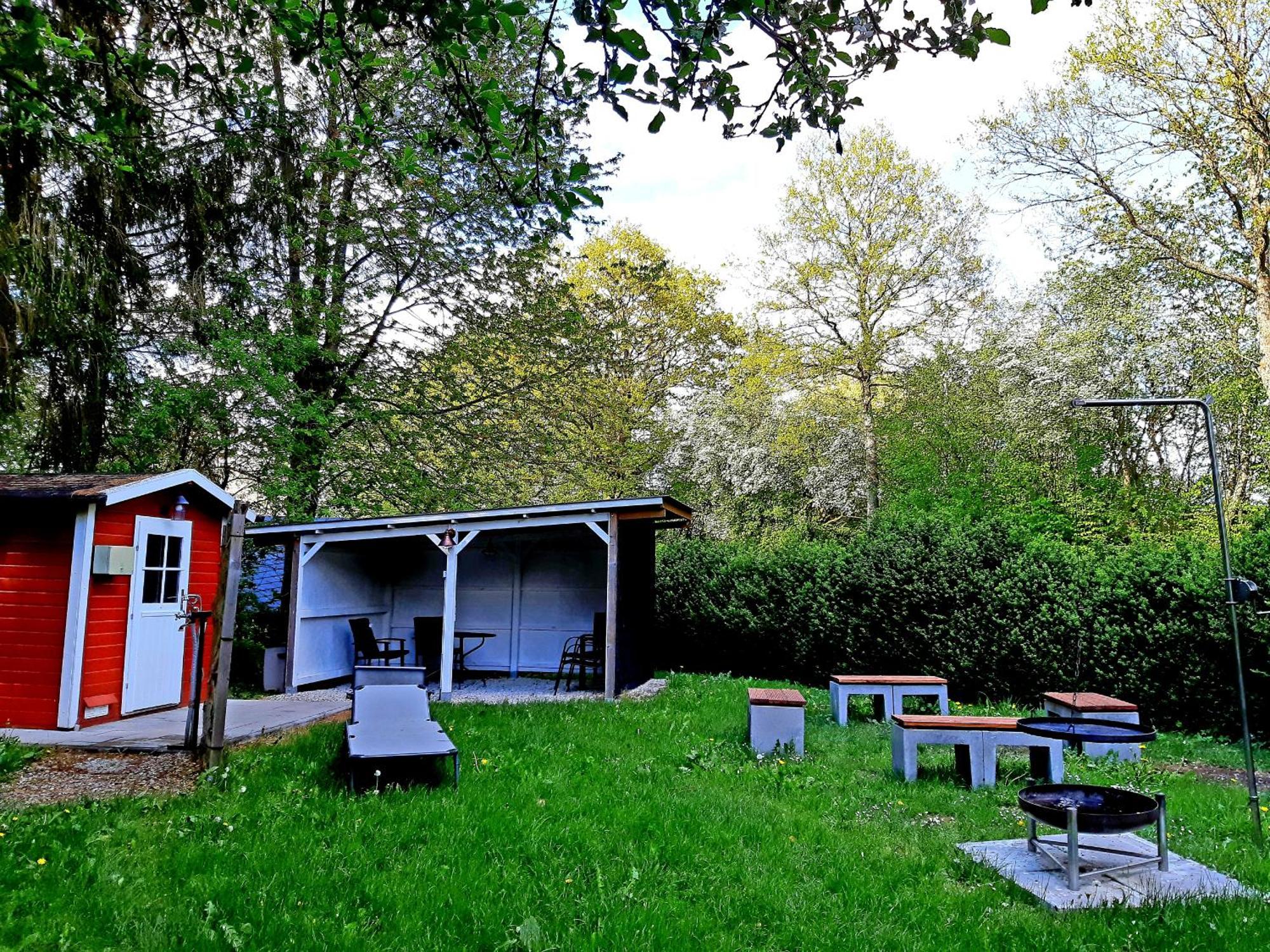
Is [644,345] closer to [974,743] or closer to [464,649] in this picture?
[464,649]

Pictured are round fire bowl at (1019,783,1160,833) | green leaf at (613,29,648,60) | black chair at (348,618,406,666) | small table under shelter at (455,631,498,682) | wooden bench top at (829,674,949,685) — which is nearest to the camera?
green leaf at (613,29,648,60)

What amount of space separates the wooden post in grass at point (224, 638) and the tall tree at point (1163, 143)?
44.9 feet

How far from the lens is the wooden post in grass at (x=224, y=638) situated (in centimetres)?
592

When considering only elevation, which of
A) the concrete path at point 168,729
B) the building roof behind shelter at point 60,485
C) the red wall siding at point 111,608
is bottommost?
the concrete path at point 168,729

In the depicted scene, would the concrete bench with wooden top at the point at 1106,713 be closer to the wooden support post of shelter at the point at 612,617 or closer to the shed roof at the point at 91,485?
the wooden support post of shelter at the point at 612,617

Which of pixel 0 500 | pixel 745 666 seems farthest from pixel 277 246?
pixel 745 666

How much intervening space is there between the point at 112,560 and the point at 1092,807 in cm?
779

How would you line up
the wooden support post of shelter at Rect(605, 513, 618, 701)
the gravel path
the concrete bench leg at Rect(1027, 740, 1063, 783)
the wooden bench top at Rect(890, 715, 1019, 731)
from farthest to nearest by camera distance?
the wooden support post of shelter at Rect(605, 513, 618, 701)
the concrete bench leg at Rect(1027, 740, 1063, 783)
the wooden bench top at Rect(890, 715, 1019, 731)
the gravel path

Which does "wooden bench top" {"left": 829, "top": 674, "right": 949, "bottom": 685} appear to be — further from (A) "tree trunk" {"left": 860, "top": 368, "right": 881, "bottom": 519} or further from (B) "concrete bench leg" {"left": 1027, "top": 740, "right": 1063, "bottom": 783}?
(A) "tree trunk" {"left": 860, "top": 368, "right": 881, "bottom": 519}

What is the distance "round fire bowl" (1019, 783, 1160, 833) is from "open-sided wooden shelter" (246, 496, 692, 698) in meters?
6.07

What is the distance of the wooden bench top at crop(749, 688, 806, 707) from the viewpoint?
732 cm

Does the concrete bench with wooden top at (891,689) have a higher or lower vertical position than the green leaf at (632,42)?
lower

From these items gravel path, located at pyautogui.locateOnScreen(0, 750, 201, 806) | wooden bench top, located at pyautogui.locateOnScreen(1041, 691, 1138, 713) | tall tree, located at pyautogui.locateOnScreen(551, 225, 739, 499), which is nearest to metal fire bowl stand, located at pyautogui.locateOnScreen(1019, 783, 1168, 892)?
wooden bench top, located at pyautogui.locateOnScreen(1041, 691, 1138, 713)

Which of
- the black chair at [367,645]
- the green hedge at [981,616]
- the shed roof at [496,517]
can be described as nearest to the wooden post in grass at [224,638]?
the shed roof at [496,517]
